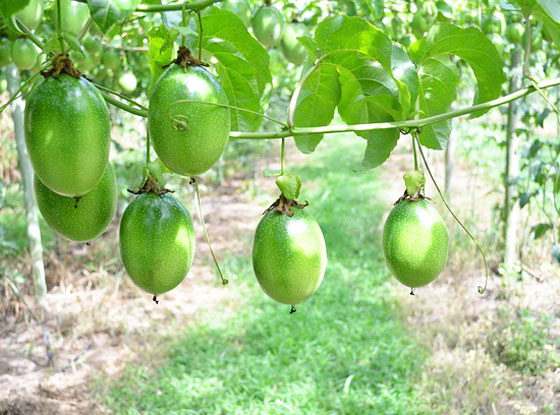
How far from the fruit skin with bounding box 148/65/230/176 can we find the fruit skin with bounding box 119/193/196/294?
0.18 meters

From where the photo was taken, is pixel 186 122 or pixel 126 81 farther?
pixel 126 81

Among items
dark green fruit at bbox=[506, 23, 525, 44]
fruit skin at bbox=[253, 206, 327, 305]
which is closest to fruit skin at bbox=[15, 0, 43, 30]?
fruit skin at bbox=[253, 206, 327, 305]

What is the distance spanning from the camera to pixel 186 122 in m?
0.77

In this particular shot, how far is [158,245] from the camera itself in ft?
3.13

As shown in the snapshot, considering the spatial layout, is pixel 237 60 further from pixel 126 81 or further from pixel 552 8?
pixel 126 81

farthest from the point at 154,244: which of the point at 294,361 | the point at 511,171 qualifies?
the point at 511,171

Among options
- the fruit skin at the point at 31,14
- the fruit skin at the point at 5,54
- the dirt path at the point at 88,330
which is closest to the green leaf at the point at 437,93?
the fruit skin at the point at 31,14

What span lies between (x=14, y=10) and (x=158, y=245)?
42 centimetres

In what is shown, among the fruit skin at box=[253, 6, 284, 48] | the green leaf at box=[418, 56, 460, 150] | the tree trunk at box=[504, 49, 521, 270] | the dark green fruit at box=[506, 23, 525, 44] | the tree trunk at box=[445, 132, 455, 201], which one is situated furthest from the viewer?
the tree trunk at box=[445, 132, 455, 201]

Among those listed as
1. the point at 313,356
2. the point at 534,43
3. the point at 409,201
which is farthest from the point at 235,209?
the point at 409,201

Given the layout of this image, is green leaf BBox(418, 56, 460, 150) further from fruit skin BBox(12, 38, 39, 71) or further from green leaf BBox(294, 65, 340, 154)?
fruit skin BBox(12, 38, 39, 71)

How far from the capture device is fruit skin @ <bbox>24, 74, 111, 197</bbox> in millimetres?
776

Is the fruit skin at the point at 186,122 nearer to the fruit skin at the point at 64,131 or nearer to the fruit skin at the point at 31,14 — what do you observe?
the fruit skin at the point at 64,131

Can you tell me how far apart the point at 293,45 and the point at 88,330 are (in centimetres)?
269
